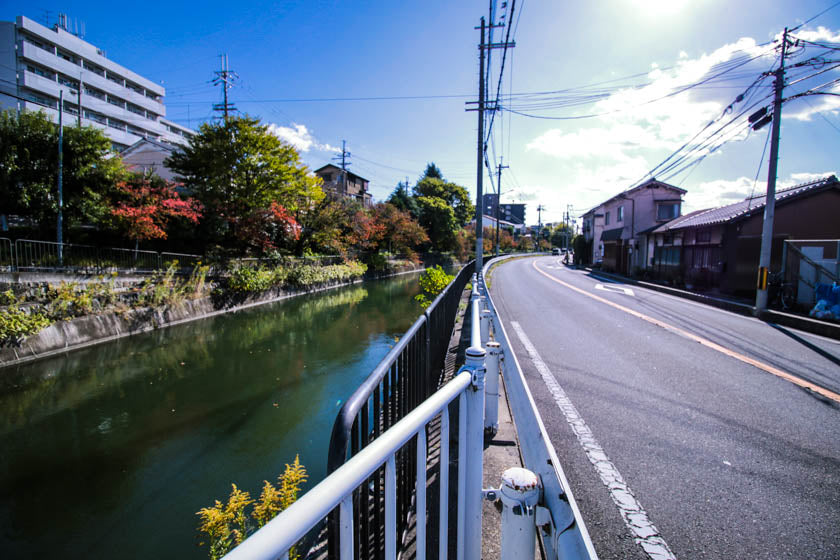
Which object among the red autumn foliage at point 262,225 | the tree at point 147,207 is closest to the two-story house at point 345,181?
the red autumn foliage at point 262,225

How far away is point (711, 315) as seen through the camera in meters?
9.37

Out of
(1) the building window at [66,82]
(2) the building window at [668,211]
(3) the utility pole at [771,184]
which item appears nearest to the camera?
(3) the utility pole at [771,184]

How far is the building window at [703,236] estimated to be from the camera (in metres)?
15.2

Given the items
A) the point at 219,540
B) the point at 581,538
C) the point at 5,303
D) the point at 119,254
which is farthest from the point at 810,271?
the point at 119,254

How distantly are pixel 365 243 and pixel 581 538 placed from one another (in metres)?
27.7

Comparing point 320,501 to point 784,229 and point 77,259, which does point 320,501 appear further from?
point 784,229

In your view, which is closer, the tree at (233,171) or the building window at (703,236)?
the building window at (703,236)

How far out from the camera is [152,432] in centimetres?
506

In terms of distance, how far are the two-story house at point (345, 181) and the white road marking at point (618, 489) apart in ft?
144

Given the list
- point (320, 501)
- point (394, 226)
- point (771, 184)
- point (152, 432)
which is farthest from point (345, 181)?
point (320, 501)

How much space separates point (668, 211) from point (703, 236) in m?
12.0

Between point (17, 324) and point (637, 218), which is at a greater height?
point (637, 218)

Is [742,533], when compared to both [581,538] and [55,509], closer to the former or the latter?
[581,538]

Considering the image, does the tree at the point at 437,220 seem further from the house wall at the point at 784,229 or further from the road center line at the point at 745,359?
the road center line at the point at 745,359
